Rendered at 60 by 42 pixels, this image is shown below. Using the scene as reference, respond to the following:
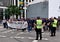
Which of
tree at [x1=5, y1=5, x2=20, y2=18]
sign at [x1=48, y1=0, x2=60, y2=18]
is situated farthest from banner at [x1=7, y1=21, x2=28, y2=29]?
tree at [x1=5, y1=5, x2=20, y2=18]

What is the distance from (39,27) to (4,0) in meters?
59.3

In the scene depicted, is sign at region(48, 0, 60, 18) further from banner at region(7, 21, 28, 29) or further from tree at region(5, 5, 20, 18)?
tree at region(5, 5, 20, 18)

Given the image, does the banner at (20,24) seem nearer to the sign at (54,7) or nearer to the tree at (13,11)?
the sign at (54,7)

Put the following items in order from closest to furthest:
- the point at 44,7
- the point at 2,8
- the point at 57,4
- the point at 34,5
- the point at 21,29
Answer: the point at 21,29, the point at 57,4, the point at 44,7, the point at 34,5, the point at 2,8

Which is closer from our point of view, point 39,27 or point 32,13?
point 39,27

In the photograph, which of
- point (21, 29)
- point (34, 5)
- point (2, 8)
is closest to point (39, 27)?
point (21, 29)

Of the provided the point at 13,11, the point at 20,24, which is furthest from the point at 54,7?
the point at 13,11

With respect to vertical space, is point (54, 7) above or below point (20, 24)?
above

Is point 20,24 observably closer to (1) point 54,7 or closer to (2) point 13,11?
(1) point 54,7

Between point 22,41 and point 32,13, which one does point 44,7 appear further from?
point 22,41

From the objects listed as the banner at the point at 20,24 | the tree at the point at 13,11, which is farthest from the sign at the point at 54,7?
the tree at the point at 13,11

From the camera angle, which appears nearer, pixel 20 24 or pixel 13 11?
pixel 20 24

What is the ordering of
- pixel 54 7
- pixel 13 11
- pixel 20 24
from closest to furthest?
1. pixel 20 24
2. pixel 54 7
3. pixel 13 11

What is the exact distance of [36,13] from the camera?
57.2 meters
